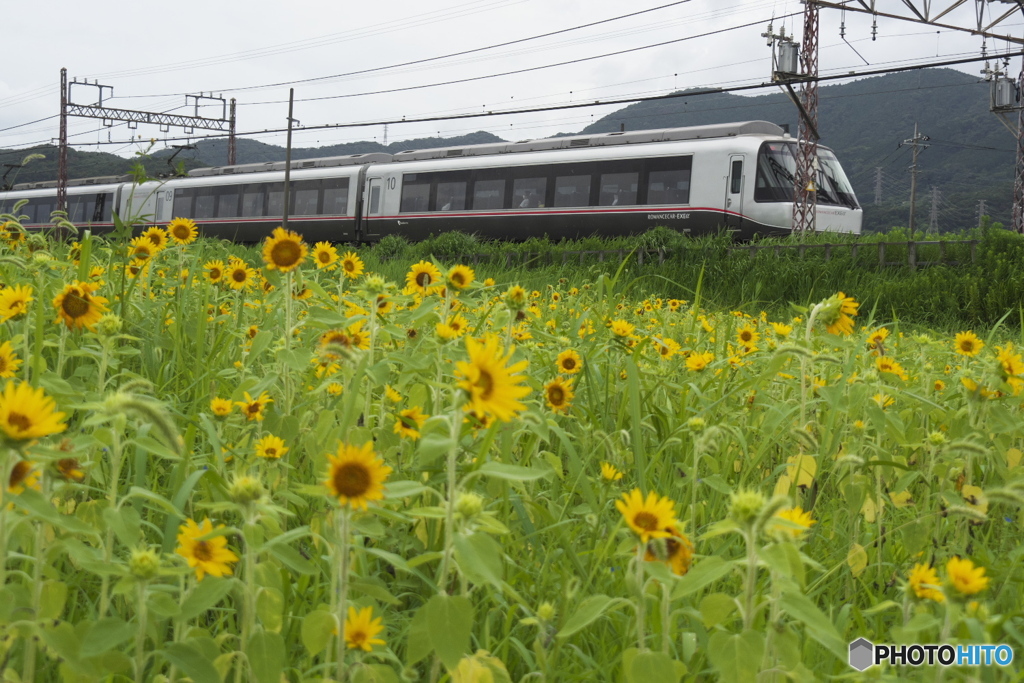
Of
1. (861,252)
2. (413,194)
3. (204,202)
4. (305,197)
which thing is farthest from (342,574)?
(204,202)

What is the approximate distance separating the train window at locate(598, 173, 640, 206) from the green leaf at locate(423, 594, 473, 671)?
1525 cm

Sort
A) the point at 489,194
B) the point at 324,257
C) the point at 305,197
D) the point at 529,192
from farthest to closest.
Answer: the point at 305,197, the point at 489,194, the point at 529,192, the point at 324,257

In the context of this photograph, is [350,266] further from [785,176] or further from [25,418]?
[785,176]

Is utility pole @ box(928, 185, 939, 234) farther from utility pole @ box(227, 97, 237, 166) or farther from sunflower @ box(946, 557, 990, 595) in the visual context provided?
sunflower @ box(946, 557, 990, 595)

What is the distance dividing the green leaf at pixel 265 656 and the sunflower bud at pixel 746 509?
56cm

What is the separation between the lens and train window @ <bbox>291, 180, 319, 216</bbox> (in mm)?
20406

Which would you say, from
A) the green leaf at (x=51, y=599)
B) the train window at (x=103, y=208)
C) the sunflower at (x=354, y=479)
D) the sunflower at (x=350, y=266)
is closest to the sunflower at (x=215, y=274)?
the sunflower at (x=350, y=266)

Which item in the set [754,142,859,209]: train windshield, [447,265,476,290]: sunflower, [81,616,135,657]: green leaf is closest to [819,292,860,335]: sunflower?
[447,265,476,290]: sunflower

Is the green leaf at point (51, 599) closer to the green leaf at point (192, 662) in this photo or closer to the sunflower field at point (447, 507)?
the sunflower field at point (447, 507)

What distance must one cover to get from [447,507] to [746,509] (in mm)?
372

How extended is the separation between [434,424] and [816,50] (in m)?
16.3

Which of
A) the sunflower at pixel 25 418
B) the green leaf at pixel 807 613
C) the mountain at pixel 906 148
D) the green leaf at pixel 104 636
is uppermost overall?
the mountain at pixel 906 148

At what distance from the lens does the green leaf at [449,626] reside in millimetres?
920

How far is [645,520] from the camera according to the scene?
94cm
